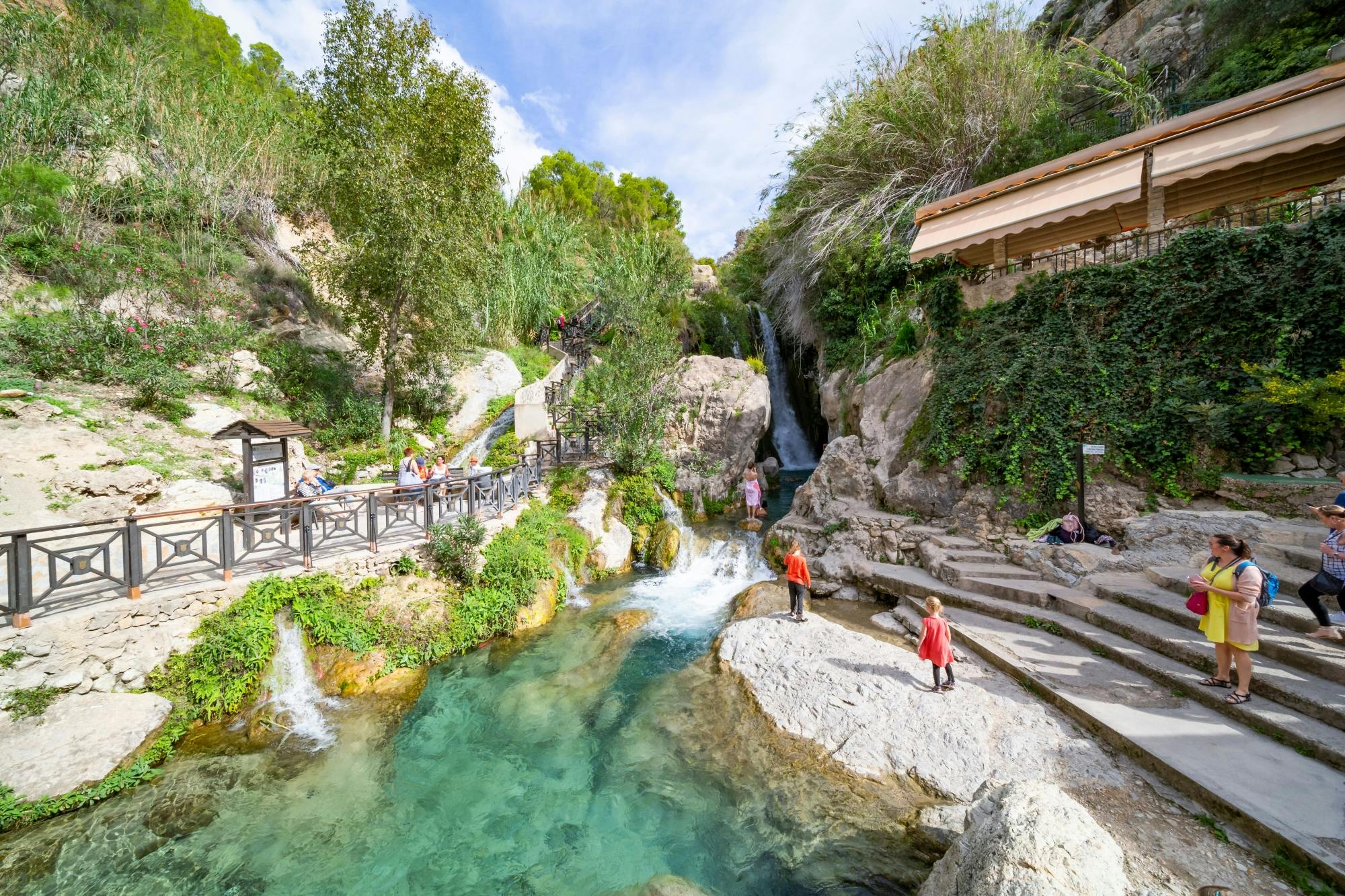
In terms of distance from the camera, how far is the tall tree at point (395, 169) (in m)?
12.7

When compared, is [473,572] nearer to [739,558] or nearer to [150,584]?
[150,584]

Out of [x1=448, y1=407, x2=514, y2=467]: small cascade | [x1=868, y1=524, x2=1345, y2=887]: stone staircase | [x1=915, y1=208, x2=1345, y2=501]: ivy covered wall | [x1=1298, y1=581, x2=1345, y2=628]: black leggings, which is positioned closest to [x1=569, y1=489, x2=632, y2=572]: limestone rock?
[x1=448, y1=407, x2=514, y2=467]: small cascade

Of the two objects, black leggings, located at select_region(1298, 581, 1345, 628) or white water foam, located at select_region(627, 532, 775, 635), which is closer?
black leggings, located at select_region(1298, 581, 1345, 628)

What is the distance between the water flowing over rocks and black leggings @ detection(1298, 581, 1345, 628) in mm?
12237

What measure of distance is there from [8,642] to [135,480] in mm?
5433

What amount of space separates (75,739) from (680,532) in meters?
9.49

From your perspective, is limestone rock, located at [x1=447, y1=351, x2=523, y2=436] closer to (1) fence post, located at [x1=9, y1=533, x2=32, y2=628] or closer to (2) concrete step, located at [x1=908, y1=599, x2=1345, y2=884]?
(1) fence post, located at [x1=9, y1=533, x2=32, y2=628]

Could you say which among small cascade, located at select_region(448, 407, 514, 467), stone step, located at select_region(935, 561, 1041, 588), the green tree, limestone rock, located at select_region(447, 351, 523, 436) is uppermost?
the green tree

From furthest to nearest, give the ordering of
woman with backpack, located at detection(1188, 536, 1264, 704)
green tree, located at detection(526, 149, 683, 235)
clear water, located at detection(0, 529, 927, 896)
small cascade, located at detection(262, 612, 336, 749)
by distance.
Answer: green tree, located at detection(526, 149, 683, 235) < small cascade, located at detection(262, 612, 336, 749) < woman with backpack, located at detection(1188, 536, 1264, 704) < clear water, located at detection(0, 529, 927, 896)

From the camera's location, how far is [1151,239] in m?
9.07

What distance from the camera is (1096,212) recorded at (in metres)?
10.1

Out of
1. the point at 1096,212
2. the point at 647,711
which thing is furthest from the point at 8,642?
the point at 1096,212

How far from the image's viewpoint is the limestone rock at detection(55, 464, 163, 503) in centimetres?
858

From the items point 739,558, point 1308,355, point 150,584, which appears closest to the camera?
point 150,584
